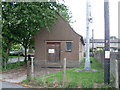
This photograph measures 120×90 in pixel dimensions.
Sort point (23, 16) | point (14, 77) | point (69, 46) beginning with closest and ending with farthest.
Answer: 1. point (14, 77)
2. point (23, 16)
3. point (69, 46)

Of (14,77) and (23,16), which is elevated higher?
(23,16)

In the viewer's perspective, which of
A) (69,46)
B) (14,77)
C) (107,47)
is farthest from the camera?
(69,46)

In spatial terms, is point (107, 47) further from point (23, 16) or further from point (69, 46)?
point (69, 46)

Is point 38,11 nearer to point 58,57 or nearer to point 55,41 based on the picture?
point 55,41

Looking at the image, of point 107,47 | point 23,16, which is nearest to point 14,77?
point 23,16

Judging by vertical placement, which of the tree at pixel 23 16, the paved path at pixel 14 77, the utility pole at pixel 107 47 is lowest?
the paved path at pixel 14 77

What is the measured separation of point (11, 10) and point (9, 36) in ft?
7.63

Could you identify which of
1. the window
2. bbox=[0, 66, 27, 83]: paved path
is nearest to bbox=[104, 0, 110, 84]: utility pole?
bbox=[0, 66, 27, 83]: paved path

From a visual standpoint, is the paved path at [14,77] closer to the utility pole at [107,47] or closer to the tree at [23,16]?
the tree at [23,16]

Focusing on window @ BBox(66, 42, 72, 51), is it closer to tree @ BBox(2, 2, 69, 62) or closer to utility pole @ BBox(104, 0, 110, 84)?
tree @ BBox(2, 2, 69, 62)

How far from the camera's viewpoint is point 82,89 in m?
6.49

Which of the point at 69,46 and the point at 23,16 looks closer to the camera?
the point at 23,16

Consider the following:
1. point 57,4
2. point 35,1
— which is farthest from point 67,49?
point 35,1

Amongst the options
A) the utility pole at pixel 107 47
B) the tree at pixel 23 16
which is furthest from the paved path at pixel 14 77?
the utility pole at pixel 107 47
